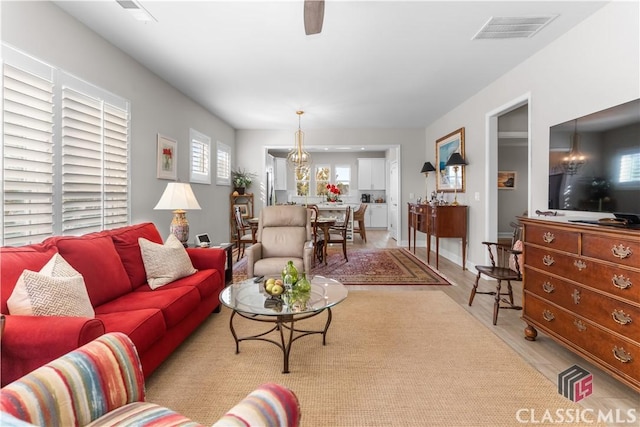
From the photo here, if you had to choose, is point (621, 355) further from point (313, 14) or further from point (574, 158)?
point (313, 14)

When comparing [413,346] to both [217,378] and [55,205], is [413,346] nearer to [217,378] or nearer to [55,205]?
[217,378]

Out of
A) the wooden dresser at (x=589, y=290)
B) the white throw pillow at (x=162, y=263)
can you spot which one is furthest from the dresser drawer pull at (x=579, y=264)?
the white throw pillow at (x=162, y=263)

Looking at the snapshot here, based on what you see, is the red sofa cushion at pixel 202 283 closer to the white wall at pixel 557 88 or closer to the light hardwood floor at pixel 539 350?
the light hardwood floor at pixel 539 350

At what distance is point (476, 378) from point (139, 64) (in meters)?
4.34

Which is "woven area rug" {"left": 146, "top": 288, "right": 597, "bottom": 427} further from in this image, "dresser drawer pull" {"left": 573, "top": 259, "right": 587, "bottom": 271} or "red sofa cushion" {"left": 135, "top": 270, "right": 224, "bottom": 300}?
"dresser drawer pull" {"left": 573, "top": 259, "right": 587, "bottom": 271}

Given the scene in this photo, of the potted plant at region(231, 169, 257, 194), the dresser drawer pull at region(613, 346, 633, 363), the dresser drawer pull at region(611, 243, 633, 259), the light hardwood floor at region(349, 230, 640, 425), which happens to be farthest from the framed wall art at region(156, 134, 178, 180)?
the dresser drawer pull at region(613, 346, 633, 363)

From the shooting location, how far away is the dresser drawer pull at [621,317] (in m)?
1.65

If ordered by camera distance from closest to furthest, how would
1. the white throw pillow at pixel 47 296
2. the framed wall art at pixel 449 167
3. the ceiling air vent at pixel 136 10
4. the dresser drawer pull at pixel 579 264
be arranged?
the white throw pillow at pixel 47 296 < the dresser drawer pull at pixel 579 264 < the ceiling air vent at pixel 136 10 < the framed wall art at pixel 449 167

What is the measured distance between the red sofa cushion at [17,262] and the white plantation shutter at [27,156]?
430mm

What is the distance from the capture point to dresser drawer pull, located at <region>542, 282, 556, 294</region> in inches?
85.6

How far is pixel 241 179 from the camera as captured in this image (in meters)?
6.56

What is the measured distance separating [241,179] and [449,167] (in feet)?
13.6

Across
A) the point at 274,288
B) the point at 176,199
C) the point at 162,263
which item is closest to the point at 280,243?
the point at 176,199

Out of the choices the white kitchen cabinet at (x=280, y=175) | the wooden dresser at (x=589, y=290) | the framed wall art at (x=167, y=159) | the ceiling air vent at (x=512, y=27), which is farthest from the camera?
the white kitchen cabinet at (x=280, y=175)
